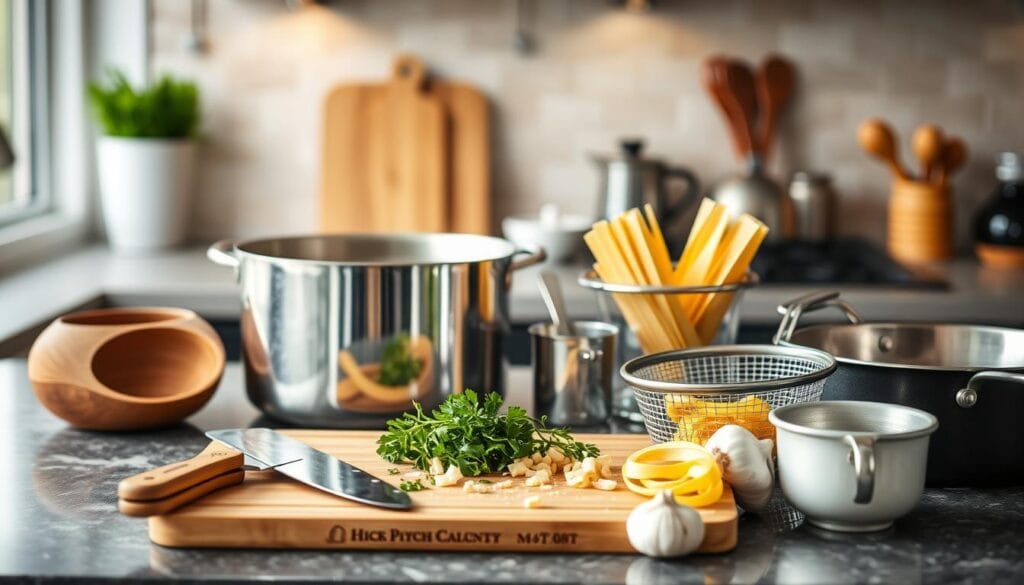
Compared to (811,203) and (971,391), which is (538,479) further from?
(811,203)

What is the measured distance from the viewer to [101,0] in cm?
303

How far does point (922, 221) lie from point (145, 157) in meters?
1.78

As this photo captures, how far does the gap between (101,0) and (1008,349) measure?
241 cm

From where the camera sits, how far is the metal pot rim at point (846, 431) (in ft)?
3.21

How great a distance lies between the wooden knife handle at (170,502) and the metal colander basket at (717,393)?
37 centimetres

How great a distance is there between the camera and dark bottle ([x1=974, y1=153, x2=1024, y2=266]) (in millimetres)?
2789

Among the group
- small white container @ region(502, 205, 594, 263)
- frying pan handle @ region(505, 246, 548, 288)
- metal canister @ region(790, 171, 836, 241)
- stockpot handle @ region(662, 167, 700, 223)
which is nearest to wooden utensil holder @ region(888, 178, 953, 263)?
metal canister @ region(790, 171, 836, 241)

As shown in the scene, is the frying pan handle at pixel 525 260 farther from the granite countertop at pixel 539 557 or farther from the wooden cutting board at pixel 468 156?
the wooden cutting board at pixel 468 156

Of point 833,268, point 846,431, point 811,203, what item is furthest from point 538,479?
point 811,203

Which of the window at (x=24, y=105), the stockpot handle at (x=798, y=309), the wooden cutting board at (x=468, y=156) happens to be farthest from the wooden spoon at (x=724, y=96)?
the stockpot handle at (x=798, y=309)

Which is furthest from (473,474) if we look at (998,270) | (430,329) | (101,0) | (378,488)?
(101,0)

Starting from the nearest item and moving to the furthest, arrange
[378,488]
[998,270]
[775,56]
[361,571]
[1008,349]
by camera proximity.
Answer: [361,571] < [378,488] < [1008,349] < [998,270] < [775,56]

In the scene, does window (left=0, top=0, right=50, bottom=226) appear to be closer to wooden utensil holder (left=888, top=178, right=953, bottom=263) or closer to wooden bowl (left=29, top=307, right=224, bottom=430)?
wooden bowl (left=29, top=307, right=224, bottom=430)

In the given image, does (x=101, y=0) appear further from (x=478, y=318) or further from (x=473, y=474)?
(x=473, y=474)
